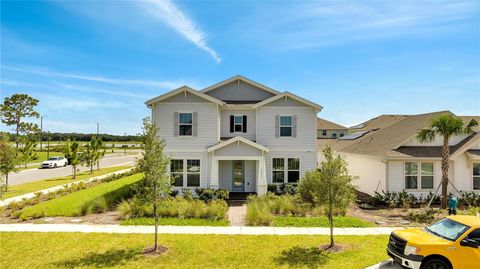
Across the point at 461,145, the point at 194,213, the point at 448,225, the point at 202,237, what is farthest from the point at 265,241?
the point at 461,145

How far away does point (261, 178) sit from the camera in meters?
20.2

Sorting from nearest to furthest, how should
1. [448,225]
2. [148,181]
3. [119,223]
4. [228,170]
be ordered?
1. [448,225]
2. [148,181]
3. [119,223]
4. [228,170]

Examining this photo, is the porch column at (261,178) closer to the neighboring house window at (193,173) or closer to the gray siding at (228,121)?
the gray siding at (228,121)

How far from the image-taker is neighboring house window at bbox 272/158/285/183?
2147cm

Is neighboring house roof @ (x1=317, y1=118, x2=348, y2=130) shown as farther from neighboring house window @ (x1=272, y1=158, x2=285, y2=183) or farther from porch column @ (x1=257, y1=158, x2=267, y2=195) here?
porch column @ (x1=257, y1=158, x2=267, y2=195)

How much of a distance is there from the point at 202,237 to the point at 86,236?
15.8ft

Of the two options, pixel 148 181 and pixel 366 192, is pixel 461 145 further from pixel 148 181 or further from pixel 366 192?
pixel 148 181

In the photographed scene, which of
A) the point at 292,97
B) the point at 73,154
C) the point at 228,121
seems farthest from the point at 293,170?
the point at 73,154

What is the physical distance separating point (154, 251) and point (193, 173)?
1022 centimetres

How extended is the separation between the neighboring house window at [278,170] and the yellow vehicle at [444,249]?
12.7 meters

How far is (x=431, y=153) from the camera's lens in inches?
800

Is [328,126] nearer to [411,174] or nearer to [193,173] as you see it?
[411,174]

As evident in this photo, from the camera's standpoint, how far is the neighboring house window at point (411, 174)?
798 inches

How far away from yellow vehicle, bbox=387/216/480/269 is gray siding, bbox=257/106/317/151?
41.9 ft
